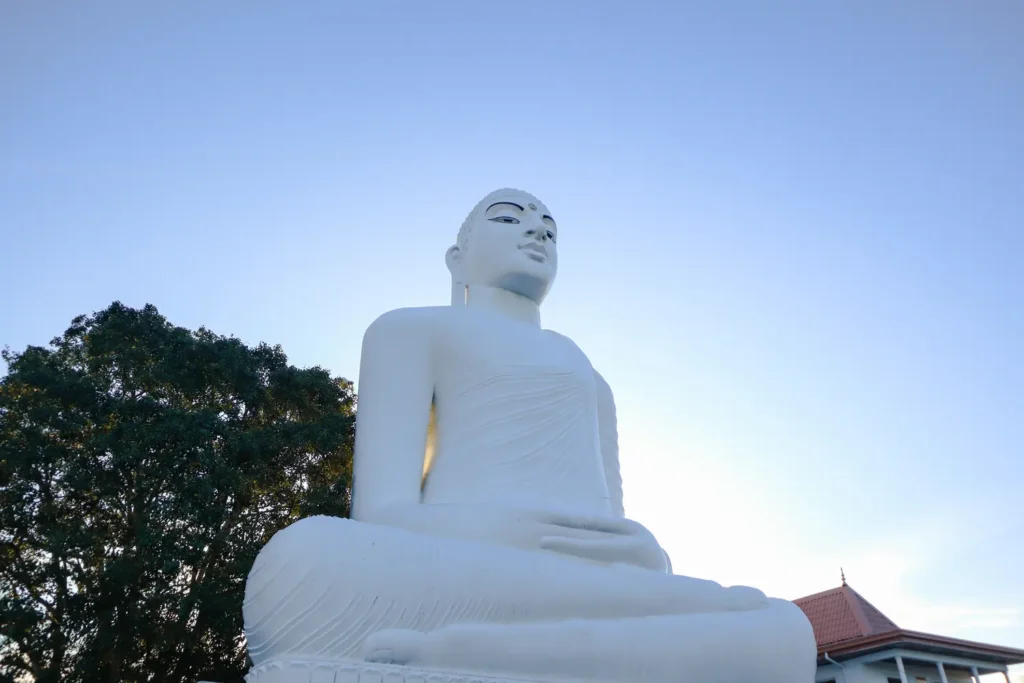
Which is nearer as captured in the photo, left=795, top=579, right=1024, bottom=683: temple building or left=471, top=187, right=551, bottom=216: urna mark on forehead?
left=471, top=187, right=551, bottom=216: urna mark on forehead

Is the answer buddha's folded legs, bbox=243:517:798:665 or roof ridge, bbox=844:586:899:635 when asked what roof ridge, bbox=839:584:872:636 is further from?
buddha's folded legs, bbox=243:517:798:665

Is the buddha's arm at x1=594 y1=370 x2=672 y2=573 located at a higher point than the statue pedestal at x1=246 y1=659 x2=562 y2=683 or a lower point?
higher

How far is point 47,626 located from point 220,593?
1.87m

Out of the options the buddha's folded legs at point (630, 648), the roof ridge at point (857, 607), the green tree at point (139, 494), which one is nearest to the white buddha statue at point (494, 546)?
the buddha's folded legs at point (630, 648)

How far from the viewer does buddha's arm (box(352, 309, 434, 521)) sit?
371 centimetres

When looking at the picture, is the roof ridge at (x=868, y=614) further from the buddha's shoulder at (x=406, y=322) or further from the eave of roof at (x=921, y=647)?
the buddha's shoulder at (x=406, y=322)

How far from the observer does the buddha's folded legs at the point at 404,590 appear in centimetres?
275

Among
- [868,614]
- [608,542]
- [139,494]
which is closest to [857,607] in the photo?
[868,614]

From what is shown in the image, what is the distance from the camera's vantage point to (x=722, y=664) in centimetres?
319

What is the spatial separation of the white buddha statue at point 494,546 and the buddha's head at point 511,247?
0.04 feet

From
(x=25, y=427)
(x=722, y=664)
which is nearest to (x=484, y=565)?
(x=722, y=664)

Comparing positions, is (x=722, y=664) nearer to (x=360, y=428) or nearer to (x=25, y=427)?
(x=360, y=428)

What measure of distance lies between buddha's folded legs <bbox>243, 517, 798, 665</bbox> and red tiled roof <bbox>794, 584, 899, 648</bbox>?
13821mm

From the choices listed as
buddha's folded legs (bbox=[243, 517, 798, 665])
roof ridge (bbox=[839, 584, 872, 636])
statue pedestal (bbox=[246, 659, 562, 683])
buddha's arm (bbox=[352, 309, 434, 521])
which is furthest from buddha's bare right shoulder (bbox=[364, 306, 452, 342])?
roof ridge (bbox=[839, 584, 872, 636])
